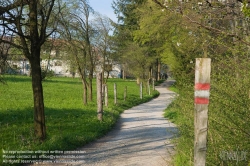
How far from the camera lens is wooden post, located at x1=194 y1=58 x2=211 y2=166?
371 centimetres

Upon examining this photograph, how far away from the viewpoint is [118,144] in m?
9.95

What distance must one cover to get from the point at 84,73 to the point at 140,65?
58.1ft

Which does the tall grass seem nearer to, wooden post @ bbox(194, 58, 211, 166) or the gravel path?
wooden post @ bbox(194, 58, 211, 166)

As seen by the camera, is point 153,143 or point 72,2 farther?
point 72,2

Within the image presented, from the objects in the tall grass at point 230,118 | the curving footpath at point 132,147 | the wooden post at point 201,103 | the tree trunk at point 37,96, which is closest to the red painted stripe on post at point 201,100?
the wooden post at point 201,103

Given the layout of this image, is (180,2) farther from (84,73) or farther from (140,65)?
(140,65)

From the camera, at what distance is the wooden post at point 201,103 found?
12.2 feet

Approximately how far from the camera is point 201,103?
12.2 feet

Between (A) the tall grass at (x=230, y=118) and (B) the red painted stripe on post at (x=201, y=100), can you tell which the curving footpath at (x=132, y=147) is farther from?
(B) the red painted stripe on post at (x=201, y=100)

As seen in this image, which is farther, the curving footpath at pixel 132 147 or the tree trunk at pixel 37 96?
the tree trunk at pixel 37 96

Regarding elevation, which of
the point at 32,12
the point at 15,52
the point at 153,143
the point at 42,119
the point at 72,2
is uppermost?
the point at 72,2

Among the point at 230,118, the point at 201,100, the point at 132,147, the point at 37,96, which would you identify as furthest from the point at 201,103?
the point at 37,96

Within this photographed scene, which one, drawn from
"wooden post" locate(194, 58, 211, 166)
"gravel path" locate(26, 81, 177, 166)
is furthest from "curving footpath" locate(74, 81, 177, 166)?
"wooden post" locate(194, 58, 211, 166)

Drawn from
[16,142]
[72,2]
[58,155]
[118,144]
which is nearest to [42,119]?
[16,142]
